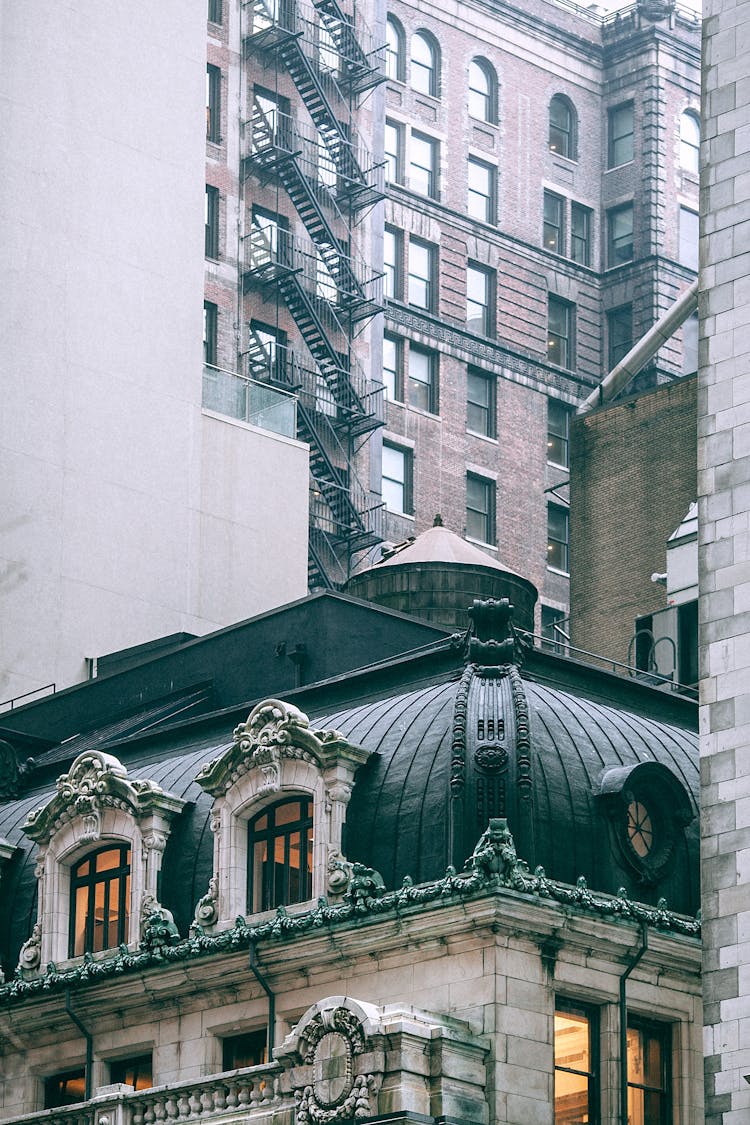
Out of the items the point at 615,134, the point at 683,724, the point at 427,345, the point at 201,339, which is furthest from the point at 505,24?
the point at 683,724

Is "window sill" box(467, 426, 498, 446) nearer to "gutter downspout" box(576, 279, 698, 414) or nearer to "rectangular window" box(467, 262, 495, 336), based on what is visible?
"rectangular window" box(467, 262, 495, 336)

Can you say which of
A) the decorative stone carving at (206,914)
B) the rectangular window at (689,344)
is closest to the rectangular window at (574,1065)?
the decorative stone carving at (206,914)

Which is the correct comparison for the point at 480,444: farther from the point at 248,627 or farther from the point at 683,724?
the point at 683,724

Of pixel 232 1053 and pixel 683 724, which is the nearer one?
pixel 232 1053

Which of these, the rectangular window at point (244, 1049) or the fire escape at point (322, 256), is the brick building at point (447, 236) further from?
the rectangular window at point (244, 1049)

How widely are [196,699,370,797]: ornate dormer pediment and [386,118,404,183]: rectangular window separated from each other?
55989 mm

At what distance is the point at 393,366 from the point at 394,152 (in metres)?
8.44

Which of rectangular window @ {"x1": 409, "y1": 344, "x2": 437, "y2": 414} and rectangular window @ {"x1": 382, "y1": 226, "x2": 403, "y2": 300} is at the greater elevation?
rectangular window @ {"x1": 382, "y1": 226, "x2": 403, "y2": 300}

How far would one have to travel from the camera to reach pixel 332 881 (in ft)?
152

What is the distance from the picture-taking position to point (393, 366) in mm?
100375

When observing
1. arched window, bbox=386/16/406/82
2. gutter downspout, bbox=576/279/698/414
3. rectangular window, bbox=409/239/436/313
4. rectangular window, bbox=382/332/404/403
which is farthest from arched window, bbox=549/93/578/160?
gutter downspout, bbox=576/279/698/414

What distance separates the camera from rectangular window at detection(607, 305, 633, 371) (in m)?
109

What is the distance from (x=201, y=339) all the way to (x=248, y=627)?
63.6 ft

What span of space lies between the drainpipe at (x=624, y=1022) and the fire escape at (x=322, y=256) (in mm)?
46448
